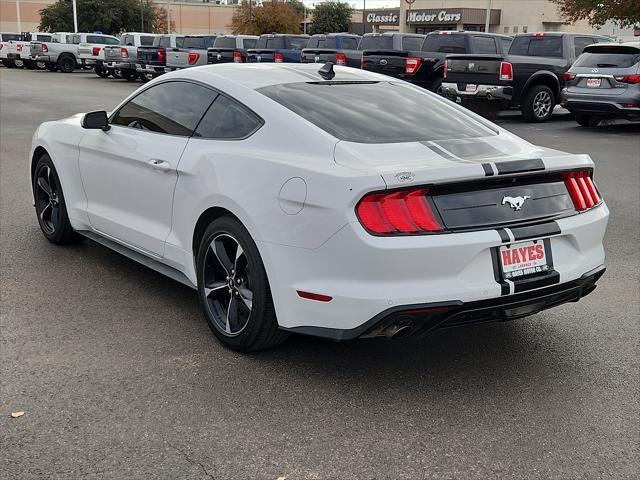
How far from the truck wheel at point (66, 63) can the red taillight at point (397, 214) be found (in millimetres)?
39010

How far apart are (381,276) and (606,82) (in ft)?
42.6

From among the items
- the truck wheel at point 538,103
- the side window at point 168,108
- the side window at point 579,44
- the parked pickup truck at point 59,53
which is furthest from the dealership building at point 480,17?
the side window at point 168,108

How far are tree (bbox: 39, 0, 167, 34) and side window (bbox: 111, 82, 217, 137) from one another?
64.6m

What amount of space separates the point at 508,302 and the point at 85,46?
36300 mm

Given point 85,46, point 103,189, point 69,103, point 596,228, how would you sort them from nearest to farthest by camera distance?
point 596,228 < point 103,189 < point 69,103 < point 85,46

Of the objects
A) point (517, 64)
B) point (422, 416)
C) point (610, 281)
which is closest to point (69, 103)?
point (517, 64)

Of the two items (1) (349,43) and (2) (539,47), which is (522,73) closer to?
(2) (539,47)

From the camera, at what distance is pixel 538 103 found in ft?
56.0

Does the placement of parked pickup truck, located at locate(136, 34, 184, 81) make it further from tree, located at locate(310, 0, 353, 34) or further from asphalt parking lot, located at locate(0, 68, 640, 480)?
tree, located at locate(310, 0, 353, 34)

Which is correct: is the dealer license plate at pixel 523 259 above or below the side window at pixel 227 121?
below

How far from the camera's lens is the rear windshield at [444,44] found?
716 inches

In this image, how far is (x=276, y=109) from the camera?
170 inches

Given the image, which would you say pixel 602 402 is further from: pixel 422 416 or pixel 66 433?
pixel 66 433

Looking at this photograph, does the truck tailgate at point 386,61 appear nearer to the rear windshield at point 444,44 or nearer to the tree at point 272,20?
the rear windshield at point 444,44
